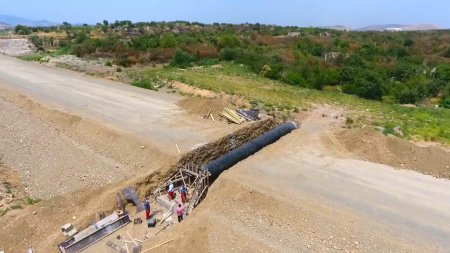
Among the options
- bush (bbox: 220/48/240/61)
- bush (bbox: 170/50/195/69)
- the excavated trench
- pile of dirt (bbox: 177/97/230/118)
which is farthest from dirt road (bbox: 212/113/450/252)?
bush (bbox: 220/48/240/61)

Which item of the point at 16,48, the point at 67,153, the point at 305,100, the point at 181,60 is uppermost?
the point at 16,48

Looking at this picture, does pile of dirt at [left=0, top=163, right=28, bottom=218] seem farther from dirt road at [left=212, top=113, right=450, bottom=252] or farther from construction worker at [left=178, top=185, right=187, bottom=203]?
dirt road at [left=212, top=113, right=450, bottom=252]

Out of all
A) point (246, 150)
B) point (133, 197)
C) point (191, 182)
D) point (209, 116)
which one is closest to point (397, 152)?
point (246, 150)

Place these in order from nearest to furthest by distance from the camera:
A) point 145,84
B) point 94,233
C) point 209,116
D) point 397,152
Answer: point 94,233
point 397,152
point 209,116
point 145,84

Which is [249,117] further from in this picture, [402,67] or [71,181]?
[402,67]

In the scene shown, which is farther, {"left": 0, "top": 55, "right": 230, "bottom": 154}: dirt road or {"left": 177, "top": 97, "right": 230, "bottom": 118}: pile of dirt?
{"left": 177, "top": 97, "right": 230, "bottom": 118}: pile of dirt

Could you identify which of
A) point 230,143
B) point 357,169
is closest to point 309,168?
point 357,169

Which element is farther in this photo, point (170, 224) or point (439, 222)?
point (170, 224)

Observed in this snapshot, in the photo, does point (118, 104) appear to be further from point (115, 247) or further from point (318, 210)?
point (318, 210)
